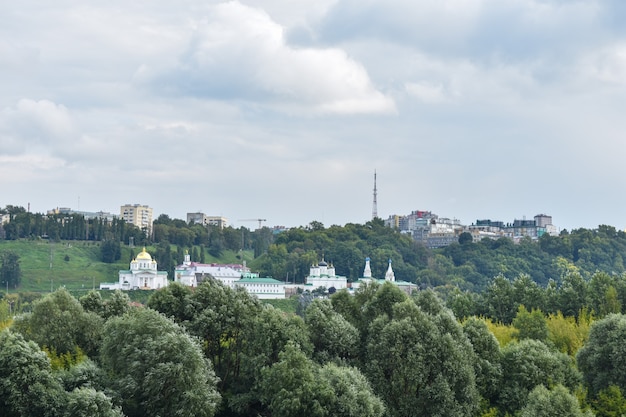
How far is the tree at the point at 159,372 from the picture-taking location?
35.0 metres

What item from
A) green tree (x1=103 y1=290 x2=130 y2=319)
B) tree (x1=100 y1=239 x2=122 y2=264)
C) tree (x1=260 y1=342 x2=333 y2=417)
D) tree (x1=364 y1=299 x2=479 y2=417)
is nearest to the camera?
tree (x1=260 y1=342 x2=333 y2=417)

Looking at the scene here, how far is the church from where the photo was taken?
13775 cm

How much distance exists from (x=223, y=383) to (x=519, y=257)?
142m

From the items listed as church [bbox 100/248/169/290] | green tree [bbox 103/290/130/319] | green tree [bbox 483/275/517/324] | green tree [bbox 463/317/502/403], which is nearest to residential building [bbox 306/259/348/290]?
church [bbox 100/248/169/290]

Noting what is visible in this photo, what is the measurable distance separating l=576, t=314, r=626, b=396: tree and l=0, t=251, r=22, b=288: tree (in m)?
101

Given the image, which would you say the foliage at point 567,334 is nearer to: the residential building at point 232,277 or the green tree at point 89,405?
the green tree at point 89,405

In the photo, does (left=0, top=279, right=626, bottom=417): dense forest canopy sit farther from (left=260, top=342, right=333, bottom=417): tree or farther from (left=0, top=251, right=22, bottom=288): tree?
(left=0, top=251, right=22, bottom=288): tree

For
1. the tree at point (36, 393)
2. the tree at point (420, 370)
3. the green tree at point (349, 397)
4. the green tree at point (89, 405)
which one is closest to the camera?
the green tree at point (89, 405)

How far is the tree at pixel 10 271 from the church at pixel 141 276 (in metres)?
11.4

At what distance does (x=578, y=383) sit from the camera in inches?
1734

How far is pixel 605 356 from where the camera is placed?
4362 cm

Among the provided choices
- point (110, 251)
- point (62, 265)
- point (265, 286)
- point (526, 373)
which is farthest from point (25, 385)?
point (110, 251)

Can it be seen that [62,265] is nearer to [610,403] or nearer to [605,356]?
[605,356]

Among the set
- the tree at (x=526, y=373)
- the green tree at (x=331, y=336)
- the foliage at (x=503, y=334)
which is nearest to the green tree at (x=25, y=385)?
the green tree at (x=331, y=336)
